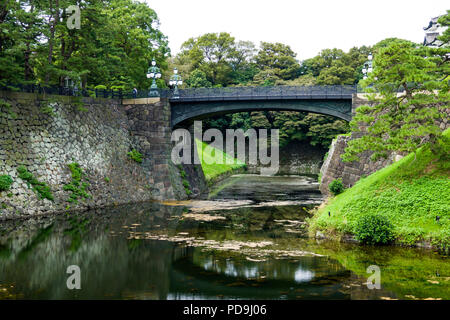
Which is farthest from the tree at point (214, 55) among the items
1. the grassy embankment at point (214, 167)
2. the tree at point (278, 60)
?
the grassy embankment at point (214, 167)

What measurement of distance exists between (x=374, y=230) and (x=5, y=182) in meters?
19.2

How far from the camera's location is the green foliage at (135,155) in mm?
35812

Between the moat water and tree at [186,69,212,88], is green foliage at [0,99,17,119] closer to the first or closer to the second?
the moat water

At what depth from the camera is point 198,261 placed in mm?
17016

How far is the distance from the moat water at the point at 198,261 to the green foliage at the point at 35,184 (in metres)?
1.90

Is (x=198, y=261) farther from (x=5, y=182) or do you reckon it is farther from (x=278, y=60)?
(x=278, y=60)

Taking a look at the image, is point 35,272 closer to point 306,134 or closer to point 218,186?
point 218,186

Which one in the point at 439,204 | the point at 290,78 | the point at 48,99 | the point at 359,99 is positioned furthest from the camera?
the point at 290,78

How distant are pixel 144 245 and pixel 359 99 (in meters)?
21.6

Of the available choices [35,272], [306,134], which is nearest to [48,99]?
[35,272]

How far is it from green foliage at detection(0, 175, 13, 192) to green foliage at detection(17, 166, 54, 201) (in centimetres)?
116

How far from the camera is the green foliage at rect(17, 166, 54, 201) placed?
26125 millimetres
